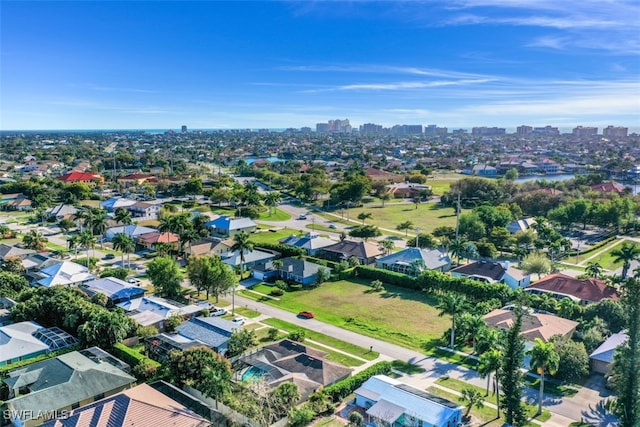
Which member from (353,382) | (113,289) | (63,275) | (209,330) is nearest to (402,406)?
(353,382)

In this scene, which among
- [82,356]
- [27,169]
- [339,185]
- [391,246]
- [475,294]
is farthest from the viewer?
[27,169]

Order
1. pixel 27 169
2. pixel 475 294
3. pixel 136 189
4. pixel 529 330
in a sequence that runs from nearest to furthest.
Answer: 1. pixel 529 330
2. pixel 475 294
3. pixel 136 189
4. pixel 27 169

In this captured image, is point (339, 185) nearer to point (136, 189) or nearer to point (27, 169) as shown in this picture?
point (136, 189)

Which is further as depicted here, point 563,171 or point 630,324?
point 563,171

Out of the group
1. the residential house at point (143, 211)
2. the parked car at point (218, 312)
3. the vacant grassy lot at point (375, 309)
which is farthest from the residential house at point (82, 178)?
the parked car at point (218, 312)

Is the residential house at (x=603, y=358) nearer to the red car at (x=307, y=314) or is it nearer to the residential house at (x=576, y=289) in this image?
the residential house at (x=576, y=289)

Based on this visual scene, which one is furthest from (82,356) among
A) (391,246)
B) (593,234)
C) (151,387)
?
(593,234)

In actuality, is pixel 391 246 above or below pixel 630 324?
below
